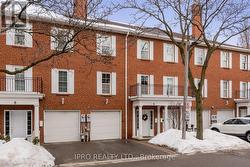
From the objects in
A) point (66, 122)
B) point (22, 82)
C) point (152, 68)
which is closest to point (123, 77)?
point (152, 68)

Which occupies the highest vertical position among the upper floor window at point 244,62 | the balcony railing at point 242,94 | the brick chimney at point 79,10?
the brick chimney at point 79,10

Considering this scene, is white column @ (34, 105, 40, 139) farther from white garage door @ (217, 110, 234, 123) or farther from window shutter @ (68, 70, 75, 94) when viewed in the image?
white garage door @ (217, 110, 234, 123)

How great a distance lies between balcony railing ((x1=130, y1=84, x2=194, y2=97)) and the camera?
75.3ft

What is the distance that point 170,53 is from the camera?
25.6m

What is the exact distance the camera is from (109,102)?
22.4m

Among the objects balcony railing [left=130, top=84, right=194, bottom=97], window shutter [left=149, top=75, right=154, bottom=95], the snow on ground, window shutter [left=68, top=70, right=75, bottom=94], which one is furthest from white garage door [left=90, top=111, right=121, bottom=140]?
the snow on ground

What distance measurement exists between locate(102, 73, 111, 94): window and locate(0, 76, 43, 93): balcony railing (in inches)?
179

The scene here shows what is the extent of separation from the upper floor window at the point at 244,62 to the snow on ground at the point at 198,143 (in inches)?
488

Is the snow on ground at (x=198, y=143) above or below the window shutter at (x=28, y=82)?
below

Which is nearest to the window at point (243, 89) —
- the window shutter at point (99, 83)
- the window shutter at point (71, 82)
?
the window shutter at point (99, 83)

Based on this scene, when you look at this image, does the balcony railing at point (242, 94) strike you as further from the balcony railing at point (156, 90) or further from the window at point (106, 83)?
the window at point (106, 83)

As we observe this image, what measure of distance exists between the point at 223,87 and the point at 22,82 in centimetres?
1798

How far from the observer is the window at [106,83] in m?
22.4

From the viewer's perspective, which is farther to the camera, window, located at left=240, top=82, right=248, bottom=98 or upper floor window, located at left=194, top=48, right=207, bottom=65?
window, located at left=240, top=82, right=248, bottom=98
